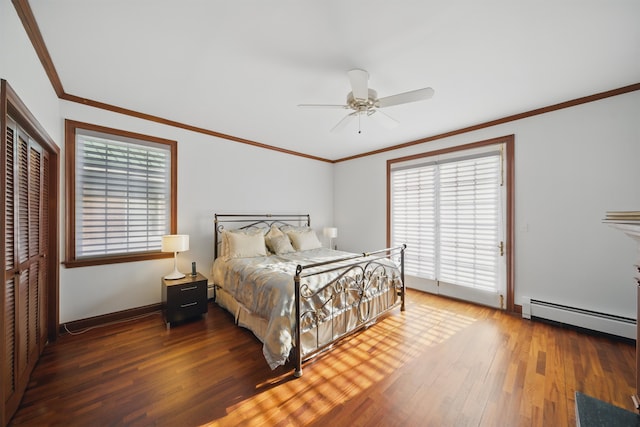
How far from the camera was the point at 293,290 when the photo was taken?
86.7 inches

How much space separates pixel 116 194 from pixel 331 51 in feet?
9.93

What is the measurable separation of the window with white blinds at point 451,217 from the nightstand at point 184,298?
3.32 metres

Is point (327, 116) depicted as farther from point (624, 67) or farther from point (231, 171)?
point (624, 67)

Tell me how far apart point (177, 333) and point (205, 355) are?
0.67 metres

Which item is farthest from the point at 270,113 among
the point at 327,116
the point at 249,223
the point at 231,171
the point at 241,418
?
the point at 241,418

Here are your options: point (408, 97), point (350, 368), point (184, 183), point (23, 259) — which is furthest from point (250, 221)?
point (408, 97)

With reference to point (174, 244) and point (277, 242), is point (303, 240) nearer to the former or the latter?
point (277, 242)

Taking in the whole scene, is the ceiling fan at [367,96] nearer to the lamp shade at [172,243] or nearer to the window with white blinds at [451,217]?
the window with white blinds at [451,217]

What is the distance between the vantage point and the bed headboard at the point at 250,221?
12.6 feet

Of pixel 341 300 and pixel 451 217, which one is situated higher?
pixel 451 217

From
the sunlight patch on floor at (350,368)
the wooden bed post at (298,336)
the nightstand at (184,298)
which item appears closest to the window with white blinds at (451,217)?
the sunlight patch on floor at (350,368)

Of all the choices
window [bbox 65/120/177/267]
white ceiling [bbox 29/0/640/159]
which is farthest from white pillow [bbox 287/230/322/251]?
white ceiling [bbox 29/0/640/159]

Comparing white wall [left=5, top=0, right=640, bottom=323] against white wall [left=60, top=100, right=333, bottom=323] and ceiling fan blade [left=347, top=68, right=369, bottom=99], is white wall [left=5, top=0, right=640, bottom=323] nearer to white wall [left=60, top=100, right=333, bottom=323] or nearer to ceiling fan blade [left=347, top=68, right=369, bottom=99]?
white wall [left=60, top=100, right=333, bottom=323]

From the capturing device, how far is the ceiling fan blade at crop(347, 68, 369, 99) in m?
2.01
